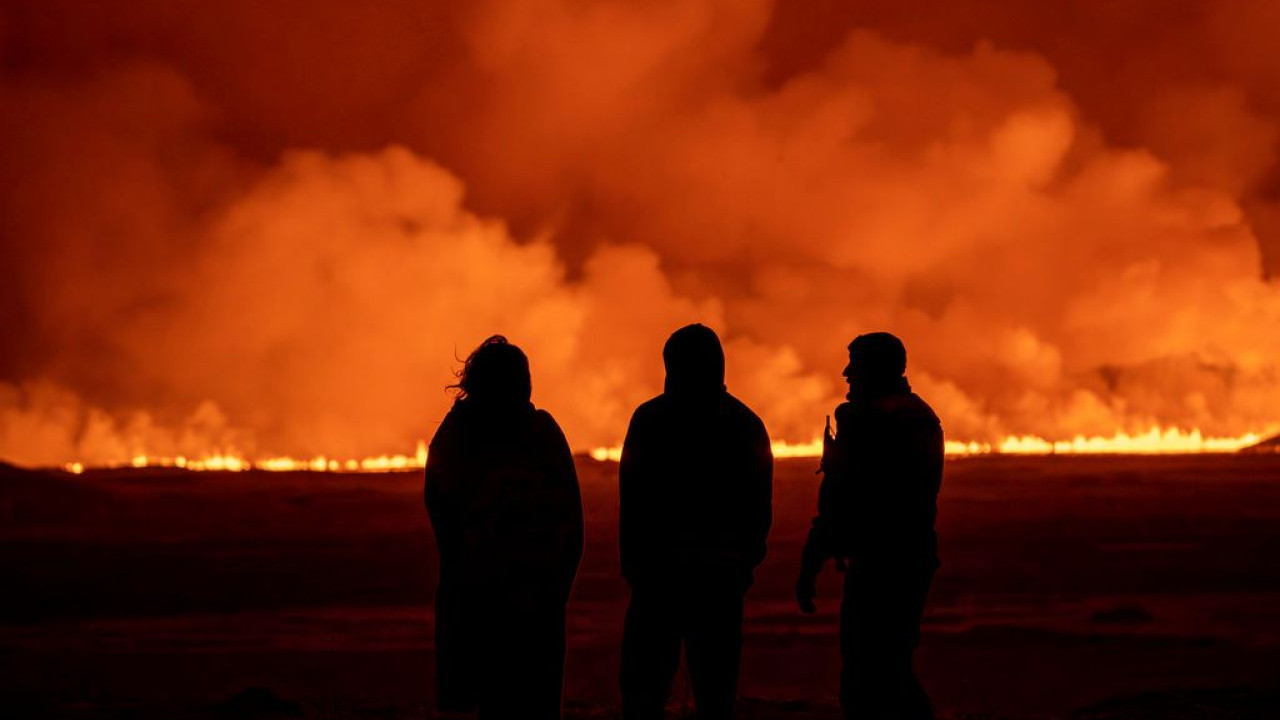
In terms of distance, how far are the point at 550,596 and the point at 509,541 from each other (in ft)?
0.92

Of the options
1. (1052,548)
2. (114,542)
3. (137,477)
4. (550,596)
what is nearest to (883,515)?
(550,596)

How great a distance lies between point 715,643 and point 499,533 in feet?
3.38

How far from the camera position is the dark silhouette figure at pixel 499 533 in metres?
5.32

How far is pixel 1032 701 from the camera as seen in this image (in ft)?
37.3

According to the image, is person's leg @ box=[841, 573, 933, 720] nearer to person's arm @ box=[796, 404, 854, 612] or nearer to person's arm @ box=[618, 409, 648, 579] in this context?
person's arm @ box=[796, 404, 854, 612]

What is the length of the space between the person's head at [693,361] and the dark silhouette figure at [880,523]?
2.59 ft

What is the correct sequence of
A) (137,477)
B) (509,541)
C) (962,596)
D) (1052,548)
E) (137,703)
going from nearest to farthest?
(509,541), (137,703), (962,596), (1052,548), (137,477)

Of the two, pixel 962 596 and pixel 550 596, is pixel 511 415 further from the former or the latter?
pixel 962 596

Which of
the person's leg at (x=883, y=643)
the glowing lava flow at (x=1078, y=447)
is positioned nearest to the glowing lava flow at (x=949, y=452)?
the glowing lava flow at (x=1078, y=447)

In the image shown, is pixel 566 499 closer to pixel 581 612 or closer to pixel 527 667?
pixel 527 667

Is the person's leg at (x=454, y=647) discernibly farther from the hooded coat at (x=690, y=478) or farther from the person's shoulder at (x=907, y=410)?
the person's shoulder at (x=907, y=410)

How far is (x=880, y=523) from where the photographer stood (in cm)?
608

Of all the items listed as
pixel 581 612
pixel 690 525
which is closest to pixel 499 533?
pixel 690 525

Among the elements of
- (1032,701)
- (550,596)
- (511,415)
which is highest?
(511,415)
